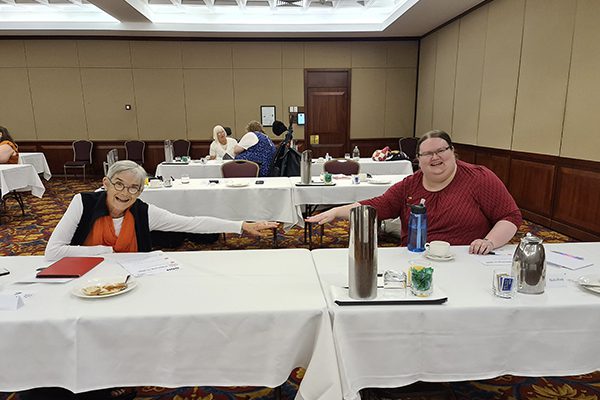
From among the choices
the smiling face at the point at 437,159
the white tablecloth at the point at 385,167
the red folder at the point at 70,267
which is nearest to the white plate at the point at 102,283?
the red folder at the point at 70,267

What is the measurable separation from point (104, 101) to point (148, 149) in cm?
152

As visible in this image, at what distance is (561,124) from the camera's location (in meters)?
5.21

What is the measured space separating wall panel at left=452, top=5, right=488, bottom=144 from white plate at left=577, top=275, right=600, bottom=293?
6.25 meters

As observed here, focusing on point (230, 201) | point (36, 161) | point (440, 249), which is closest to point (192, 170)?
point (230, 201)

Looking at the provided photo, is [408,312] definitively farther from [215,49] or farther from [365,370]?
[215,49]

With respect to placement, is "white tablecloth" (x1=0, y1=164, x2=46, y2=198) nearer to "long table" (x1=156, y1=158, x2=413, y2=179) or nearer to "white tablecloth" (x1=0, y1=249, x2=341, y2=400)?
"long table" (x1=156, y1=158, x2=413, y2=179)

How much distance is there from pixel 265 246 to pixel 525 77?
428 centimetres

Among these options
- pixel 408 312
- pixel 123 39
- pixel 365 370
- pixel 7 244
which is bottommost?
pixel 7 244

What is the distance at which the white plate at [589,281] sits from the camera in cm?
160

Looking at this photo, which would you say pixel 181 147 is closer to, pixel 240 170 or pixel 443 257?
pixel 240 170

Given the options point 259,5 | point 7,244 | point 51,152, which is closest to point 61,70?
point 51,152

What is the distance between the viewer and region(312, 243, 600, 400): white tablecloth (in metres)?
1.46

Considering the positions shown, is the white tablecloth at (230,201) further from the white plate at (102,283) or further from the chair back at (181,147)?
the chair back at (181,147)

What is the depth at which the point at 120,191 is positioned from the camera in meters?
2.20
